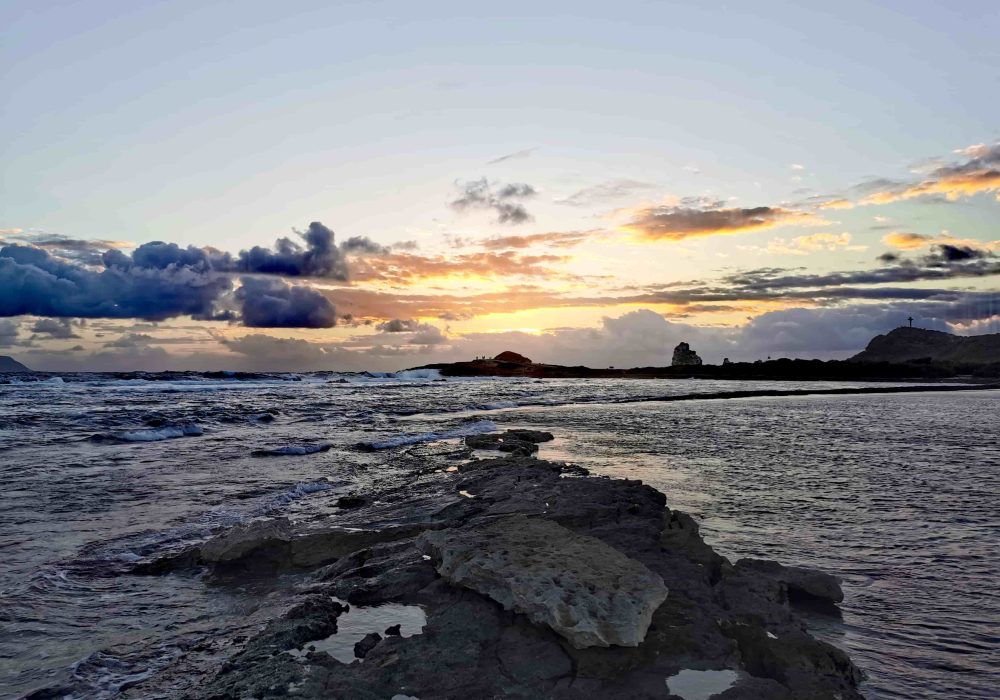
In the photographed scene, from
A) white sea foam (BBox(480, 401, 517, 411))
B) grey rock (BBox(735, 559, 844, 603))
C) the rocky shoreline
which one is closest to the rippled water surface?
grey rock (BBox(735, 559, 844, 603))

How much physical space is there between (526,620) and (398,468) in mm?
11273

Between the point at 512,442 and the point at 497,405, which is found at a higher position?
the point at 512,442

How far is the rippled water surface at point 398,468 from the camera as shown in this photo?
5727mm

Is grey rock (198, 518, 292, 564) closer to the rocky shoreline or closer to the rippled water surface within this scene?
the rocky shoreline

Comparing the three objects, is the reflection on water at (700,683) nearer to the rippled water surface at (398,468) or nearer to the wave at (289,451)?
the rippled water surface at (398,468)

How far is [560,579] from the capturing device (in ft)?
18.7

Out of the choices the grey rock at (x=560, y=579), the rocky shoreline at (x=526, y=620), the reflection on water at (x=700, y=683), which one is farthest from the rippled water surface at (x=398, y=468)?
the grey rock at (x=560, y=579)

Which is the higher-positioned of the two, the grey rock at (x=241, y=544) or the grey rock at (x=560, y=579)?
the grey rock at (x=560, y=579)

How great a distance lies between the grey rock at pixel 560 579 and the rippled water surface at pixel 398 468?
6.57 feet

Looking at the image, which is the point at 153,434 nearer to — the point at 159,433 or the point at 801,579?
the point at 159,433

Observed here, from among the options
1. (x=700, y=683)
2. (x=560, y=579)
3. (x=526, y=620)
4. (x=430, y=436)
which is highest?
(x=560, y=579)

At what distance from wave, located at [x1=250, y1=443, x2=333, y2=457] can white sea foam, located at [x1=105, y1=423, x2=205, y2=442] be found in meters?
7.10

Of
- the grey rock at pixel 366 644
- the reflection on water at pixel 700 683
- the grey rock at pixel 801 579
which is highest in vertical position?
the grey rock at pixel 801 579

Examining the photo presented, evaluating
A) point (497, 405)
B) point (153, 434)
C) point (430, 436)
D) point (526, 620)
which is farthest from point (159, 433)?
point (497, 405)
